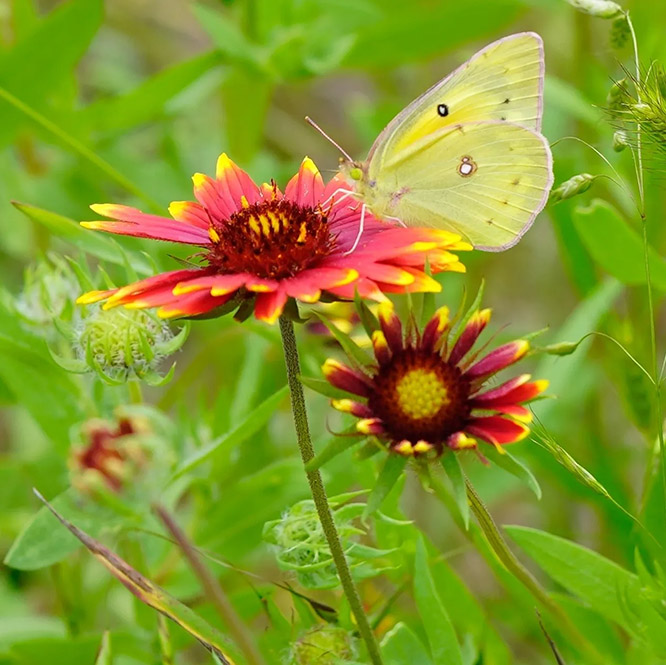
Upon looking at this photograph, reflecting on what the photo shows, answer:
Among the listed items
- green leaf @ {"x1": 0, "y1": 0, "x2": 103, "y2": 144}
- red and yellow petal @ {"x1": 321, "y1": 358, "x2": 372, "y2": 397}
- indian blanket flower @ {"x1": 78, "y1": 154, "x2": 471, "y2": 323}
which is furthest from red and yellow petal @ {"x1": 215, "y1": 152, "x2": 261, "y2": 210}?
green leaf @ {"x1": 0, "y1": 0, "x2": 103, "y2": 144}

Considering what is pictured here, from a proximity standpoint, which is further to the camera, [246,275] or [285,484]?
[285,484]

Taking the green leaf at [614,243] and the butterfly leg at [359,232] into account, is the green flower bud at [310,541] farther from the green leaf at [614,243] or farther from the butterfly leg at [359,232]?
the green leaf at [614,243]

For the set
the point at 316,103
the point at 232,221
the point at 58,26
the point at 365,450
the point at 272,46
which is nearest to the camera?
the point at 365,450

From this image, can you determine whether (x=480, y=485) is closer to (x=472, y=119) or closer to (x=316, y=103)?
(x=472, y=119)

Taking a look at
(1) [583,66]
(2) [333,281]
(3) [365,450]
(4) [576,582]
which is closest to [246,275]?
(2) [333,281]

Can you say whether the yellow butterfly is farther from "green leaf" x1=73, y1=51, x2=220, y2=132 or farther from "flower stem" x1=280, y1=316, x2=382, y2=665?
"green leaf" x1=73, y1=51, x2=220, y2=132

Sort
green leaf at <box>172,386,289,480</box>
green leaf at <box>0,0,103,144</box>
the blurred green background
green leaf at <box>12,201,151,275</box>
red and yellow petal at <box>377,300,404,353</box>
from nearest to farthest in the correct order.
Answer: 1. red and yellow petal at <box>377,300,404,353</box>
2. green leaf at <box>172,386,289,480</box>
3. green leaf at <box>12,201,151,275</box>
4. the blurred green background
5. green leaf at <box>0,0,103,144</box>

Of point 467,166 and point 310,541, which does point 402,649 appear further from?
point 467,166
